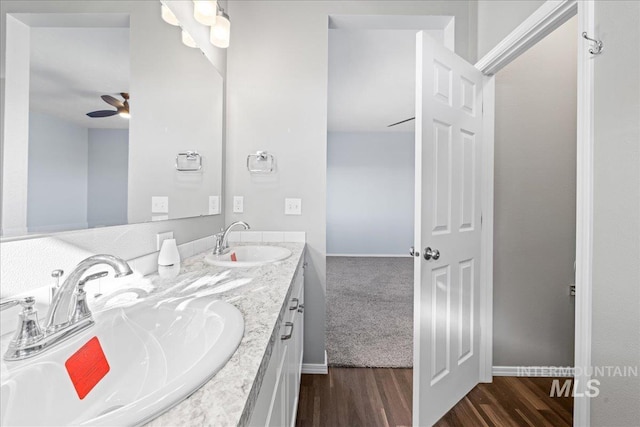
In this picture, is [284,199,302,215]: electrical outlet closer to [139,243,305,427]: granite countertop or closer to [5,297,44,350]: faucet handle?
[139,243,305,427]: granite countertop

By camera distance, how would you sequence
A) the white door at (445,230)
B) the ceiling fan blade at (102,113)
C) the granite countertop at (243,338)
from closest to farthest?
1. the granite countertop at (243,338)
2. the ceiling fan blade at (102,113)
3. the white door at (445,230)

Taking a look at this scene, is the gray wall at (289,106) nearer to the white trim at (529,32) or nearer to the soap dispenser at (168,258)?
the white trim at (529,32)

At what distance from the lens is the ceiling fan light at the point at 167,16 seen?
1.28 meters

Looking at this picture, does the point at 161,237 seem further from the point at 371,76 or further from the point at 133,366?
the point at 371,76

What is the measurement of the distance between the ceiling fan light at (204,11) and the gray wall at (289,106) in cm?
44

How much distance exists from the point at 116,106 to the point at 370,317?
8.88 feet

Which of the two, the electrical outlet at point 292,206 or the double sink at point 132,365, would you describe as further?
the electrical outlet at point 292,206

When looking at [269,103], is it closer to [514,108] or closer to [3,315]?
[514,108]

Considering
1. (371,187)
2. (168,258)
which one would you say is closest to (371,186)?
(371,187)

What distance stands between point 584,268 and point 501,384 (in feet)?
3.94

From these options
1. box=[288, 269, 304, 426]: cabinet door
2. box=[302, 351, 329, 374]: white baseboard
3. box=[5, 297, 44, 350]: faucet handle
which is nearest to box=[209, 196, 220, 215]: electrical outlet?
box=[288, 269, 304, 426]: cabinet door

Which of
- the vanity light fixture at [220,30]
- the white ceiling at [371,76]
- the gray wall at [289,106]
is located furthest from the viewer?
the white ceiling at [371,76]

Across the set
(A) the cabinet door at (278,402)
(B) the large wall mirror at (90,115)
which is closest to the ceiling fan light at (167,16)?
(B) the large wall mirror at (90,115)

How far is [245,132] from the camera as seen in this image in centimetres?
206
